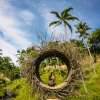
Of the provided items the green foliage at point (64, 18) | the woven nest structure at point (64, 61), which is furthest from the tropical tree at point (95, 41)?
the woven nest structure at point (64, 61)

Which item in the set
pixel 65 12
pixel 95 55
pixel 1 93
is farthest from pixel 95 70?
pixel 1 93

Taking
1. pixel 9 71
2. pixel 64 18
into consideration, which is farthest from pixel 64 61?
pixel 9 71

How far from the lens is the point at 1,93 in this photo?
2522 inches

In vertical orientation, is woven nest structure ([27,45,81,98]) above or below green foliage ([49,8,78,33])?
below

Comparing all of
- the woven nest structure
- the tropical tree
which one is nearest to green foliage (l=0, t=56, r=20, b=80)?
the tropical tree

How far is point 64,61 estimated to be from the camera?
12.9m

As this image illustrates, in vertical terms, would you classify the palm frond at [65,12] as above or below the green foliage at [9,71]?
above

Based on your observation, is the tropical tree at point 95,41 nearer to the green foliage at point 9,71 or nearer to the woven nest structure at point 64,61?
the green foliage at point 9,71

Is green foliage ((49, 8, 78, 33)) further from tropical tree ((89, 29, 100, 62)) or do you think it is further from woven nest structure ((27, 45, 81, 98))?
woven nest structure ((27, 45, 81, 98))

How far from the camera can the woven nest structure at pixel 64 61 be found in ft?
40.3

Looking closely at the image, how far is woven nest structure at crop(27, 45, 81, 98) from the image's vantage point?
12.3 meters

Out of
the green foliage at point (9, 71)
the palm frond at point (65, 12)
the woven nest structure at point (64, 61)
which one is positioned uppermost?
the palm frond at point (65, 12)

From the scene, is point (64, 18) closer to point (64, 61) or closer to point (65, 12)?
point (65, 12)

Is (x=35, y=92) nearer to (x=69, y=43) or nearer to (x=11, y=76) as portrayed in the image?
(x=69, y=43)
